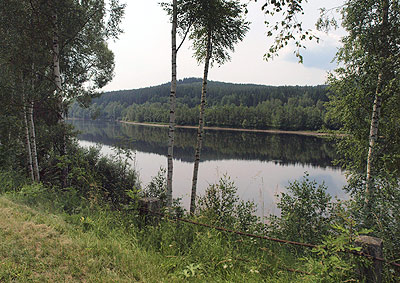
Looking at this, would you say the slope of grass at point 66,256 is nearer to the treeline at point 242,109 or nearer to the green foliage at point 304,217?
the green foliage at point 304,217

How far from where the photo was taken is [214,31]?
8.59 metres

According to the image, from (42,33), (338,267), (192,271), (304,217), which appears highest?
(42,33)

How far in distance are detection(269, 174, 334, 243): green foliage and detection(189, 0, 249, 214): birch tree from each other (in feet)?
8.66

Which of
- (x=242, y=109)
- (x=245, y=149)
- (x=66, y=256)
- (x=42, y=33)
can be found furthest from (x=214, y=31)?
(x=242, y=109)

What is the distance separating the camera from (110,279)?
2957mm

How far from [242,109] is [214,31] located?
280ft

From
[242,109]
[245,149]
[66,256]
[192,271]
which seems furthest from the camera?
[242,109]

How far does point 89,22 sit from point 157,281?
8.23 metres

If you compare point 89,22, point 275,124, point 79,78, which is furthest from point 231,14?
point 275,124

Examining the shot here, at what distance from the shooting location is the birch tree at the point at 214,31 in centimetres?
666

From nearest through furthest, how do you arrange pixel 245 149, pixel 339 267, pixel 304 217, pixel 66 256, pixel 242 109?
1. pixel 339 267
2. pixel 66 256
3. pixel 304 217
4. pixel 245 149
5. pixel 242 109

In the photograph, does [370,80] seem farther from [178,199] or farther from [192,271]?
[192,271]

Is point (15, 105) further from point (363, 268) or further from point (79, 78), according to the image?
point (363, 268)

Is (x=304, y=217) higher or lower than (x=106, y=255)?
lower
